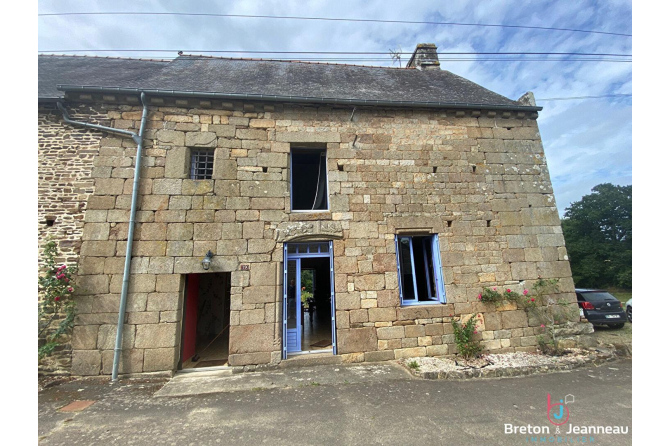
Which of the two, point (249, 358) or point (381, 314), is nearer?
point (249, 358)

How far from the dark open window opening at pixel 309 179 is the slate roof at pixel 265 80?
1297 millimetres

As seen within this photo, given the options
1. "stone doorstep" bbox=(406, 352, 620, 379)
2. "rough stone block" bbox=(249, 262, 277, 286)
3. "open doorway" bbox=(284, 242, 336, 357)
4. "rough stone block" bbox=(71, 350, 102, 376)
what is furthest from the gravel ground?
"rough stone block" bbox=(71, 350, 102, 376)

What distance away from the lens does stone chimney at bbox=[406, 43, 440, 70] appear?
30.3 ft

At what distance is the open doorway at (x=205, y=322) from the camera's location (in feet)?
17.6

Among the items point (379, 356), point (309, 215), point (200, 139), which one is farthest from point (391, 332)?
point (200, 139)

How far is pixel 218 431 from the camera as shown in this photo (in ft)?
9.96

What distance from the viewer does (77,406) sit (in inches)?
145

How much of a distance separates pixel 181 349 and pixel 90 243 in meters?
2.50

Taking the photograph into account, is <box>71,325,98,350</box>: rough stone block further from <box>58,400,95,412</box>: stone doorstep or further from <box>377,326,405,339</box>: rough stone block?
<box>377,326,405,339</box>: rough stone block

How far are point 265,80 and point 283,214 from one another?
12.6 ft

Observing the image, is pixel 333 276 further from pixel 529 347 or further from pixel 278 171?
pixel 529 347

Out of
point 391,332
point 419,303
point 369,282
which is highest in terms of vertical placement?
point 369,282

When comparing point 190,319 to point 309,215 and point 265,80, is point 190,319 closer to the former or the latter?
point 309,215
